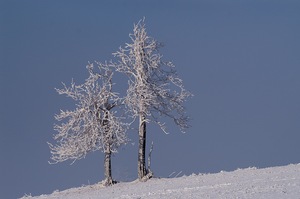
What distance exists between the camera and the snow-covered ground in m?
16.3

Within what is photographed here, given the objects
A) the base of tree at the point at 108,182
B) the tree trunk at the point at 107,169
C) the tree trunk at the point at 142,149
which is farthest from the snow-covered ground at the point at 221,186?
the tree trunk at the point at 142,149

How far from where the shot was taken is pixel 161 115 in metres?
25.7

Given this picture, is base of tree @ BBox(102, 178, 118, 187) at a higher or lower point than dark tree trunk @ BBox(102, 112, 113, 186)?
lower

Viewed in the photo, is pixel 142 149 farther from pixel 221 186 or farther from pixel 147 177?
pixel 221 186

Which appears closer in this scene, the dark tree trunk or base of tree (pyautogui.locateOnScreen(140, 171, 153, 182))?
base of tree (pyautogui.locateOnScreen(140, 171, 153, 182))

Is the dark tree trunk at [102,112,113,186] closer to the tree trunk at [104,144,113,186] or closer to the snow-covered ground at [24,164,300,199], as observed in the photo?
the tree trunk at [104,144,113,186]

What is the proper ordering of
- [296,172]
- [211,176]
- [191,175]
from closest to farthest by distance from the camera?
[296,172] → [211,176] → [191,175]

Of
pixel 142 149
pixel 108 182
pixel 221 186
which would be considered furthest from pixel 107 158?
pixel 221 186

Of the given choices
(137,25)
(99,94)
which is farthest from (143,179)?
(137,25)

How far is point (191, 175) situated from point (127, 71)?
485 cm

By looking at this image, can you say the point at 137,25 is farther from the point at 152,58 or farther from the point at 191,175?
the point at 191,175

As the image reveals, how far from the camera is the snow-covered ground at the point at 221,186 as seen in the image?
1628 cm

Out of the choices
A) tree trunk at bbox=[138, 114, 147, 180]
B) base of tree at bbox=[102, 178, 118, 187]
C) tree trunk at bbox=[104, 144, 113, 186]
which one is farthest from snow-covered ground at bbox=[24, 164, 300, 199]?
tree trunk at bbox=[138, 114, 147, 180]

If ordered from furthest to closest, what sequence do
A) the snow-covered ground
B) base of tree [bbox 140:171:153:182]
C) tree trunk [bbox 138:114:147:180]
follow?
tree trunk [bbox 138:114:147:180], base of tree [bbox 140:171:153:182], the snow-covered ground
